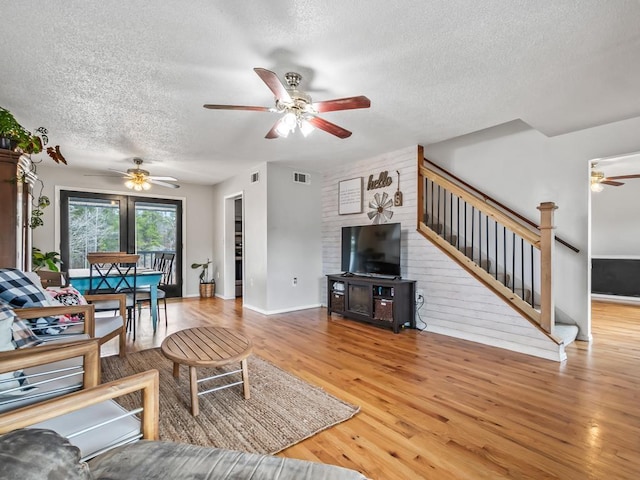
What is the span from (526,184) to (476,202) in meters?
1.02

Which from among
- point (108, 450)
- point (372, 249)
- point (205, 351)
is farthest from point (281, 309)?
point (108, 450)

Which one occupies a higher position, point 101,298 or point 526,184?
point 526,184

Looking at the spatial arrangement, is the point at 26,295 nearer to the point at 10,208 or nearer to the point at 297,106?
the point at 10,208

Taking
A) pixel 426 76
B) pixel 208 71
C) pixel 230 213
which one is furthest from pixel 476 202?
pixel 230 213

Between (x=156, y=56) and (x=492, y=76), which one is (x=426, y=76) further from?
(x=156, y=56)

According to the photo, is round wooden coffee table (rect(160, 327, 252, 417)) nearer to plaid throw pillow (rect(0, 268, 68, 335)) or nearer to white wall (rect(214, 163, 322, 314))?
plaid throw pillow (rect(0, 268, 68, 335))

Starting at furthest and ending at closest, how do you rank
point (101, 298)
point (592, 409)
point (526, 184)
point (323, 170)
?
point (323, 170), point (526, 184), point (101, 298), point (592, 409)

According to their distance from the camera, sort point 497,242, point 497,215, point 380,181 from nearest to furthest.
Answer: point 497,215 → point 497,242 → point 380,181

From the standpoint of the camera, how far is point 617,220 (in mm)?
6285

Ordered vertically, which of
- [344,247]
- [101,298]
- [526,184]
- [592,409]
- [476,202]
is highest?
[526,184]

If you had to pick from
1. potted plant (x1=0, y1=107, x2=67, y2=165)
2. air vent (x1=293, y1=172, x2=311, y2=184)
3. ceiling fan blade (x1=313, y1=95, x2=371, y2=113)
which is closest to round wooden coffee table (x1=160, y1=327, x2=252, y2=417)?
ceiling fan blade (x1=313, y1=95, x2=371, y2=113)

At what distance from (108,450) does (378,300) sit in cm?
366

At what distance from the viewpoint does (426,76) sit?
2559mm

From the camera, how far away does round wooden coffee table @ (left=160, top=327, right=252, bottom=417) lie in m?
2.09
